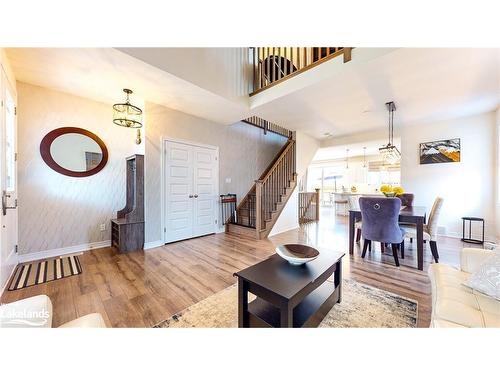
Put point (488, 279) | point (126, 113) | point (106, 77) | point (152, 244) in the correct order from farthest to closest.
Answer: point (152, 244) < point (126, 113) < point (106, 77) < point (488, 279)

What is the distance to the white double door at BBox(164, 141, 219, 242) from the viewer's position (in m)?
3.65

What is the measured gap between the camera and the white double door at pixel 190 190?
12.0 ft

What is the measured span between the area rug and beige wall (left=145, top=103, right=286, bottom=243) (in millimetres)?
2157

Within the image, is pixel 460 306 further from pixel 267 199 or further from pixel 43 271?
pixel 43 271

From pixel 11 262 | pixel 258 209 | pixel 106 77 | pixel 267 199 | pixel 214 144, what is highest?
pixel 106 77

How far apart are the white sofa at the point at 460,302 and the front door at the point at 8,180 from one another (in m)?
3.61

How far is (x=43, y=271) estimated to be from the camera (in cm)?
240

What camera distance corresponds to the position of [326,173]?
1052cm

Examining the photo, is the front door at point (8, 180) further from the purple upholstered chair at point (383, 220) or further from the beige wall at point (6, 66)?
the purple upholstered chair at point (383, 220)

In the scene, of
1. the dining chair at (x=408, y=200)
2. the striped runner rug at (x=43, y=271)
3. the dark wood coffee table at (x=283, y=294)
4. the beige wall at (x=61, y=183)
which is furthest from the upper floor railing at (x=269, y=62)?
the striped runner rug at (x=43, y=271)

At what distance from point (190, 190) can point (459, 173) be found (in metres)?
5.49

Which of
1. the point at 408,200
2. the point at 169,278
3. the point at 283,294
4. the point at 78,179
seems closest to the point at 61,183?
the point at 78,179
